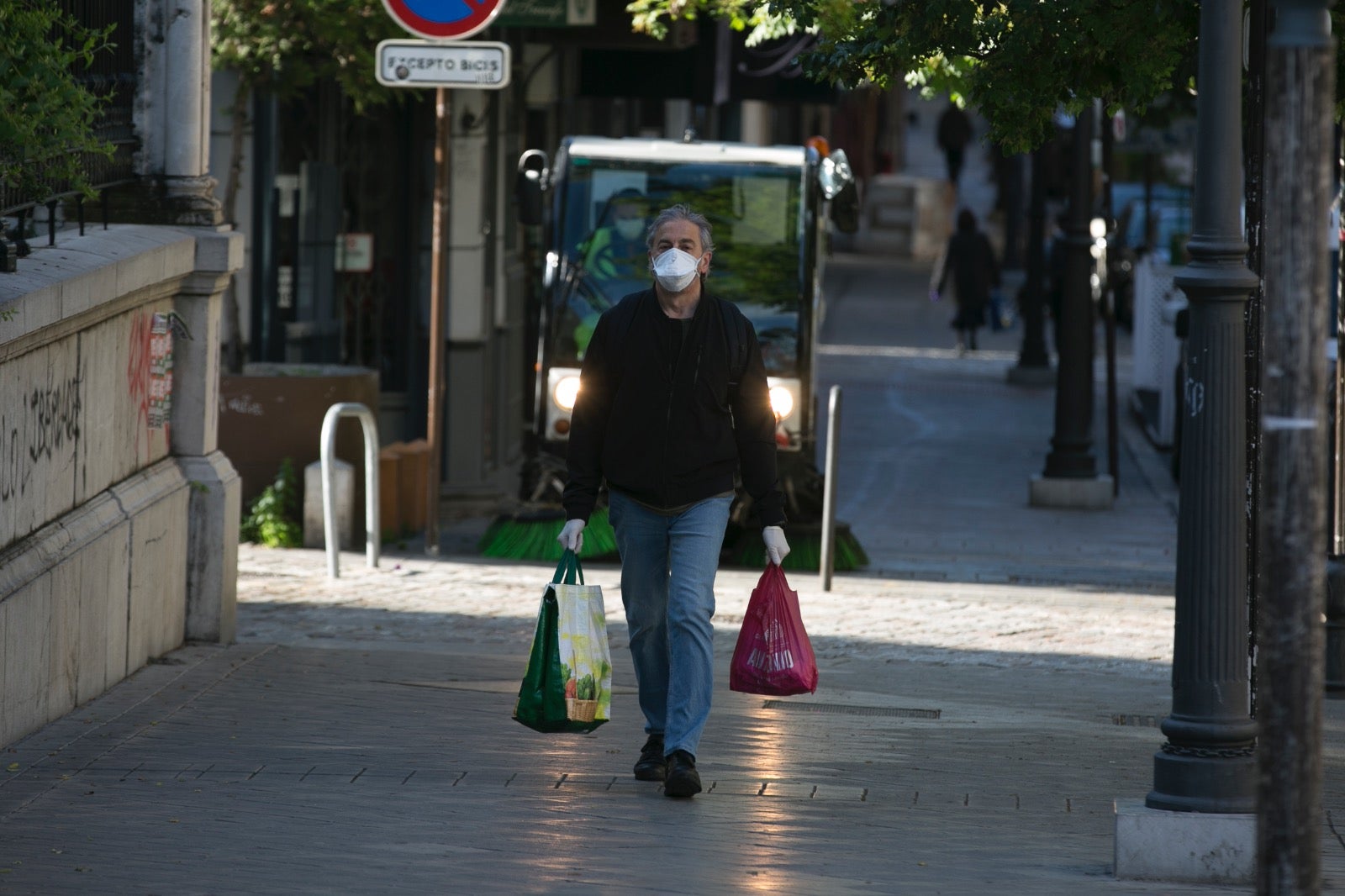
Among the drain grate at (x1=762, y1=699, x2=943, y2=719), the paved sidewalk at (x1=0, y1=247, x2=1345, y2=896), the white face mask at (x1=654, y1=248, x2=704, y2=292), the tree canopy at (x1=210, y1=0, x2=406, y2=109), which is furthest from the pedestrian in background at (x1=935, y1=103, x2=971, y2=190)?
the white face mask at (x1=654, y1=248, x2=704, y2=292)

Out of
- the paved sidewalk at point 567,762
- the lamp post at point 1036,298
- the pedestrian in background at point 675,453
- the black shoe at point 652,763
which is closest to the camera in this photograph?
the paved sidewalk at point 567,762

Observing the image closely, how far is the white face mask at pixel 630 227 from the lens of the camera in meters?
13.4

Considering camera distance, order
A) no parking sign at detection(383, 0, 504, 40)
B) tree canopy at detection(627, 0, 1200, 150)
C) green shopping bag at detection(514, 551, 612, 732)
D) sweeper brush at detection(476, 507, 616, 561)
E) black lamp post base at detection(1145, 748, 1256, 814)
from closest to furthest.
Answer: black lamp post base at detection(1145, 748, 1256, 814)
green shopping bag at detection(514, 551, 612, 732)
tree canopy at detection(627, 0, 1200, 150)
no parking sign at detection(383, 0, 504, 40)
sweeper brush at detection(476, 507, 616, 561)

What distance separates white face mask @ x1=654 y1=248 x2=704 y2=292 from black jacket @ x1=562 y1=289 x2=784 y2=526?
0.13 meters

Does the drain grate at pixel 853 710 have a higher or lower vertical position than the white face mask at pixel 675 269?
lower

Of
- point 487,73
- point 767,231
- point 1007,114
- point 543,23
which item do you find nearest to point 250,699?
point 1007,114

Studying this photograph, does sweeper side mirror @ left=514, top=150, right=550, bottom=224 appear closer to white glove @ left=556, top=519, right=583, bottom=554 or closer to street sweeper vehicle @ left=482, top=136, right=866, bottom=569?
street sweeper vehicle @ left=482, top=136, right=866, bottom=569

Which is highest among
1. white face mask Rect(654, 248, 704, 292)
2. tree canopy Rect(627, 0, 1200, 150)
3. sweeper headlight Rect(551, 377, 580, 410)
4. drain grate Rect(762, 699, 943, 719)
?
tree canopy Rect(627, 0, 1200, 150)

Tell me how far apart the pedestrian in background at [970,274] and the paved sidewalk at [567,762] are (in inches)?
627

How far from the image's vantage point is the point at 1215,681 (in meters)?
5.65

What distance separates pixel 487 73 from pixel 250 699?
4547 millimetres

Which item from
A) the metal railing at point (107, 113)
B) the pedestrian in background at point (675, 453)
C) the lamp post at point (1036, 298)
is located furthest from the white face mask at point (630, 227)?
the lamp post at point (1036, 298)

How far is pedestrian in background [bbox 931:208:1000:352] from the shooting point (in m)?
27.6

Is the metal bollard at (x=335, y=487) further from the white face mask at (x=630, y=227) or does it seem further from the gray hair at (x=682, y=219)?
the gray hair at (x=682, y=219)
